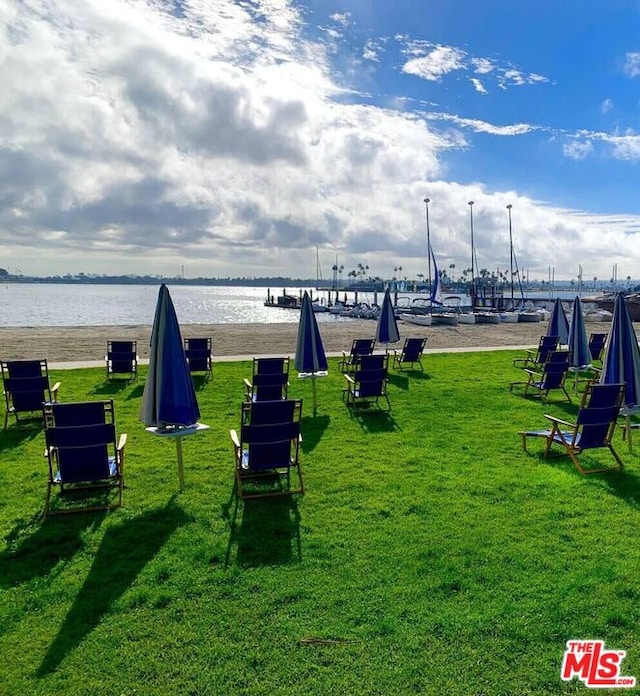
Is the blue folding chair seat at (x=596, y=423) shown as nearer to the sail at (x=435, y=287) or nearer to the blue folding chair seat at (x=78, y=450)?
the blue folding chair seat at (x=78, y=450)

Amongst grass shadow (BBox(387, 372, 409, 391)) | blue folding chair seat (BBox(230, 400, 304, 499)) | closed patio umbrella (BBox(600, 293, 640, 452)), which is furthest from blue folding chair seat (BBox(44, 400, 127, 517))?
grass shadow (BBox(387, 372, 409, 391))

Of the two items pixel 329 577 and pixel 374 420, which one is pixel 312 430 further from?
pixel 329 577

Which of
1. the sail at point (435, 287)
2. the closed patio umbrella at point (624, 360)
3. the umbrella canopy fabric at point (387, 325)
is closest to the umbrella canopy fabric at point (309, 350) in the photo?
the closed patio umbrella at point (624, 360)

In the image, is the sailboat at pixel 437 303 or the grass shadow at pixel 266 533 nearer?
the grass shadow at pixel 266 533

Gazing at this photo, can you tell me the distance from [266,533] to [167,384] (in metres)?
2.04

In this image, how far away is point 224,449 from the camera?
23.9 feet

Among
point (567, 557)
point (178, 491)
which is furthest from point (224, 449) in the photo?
point (567, 557)

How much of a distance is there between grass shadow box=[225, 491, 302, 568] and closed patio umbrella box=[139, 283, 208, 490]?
1086mm

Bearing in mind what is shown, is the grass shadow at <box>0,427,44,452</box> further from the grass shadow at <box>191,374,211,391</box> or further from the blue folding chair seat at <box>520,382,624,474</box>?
the blue folding chair seat at <box>520,382,624,474</box>

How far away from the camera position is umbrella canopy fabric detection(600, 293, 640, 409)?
7051 millimetres

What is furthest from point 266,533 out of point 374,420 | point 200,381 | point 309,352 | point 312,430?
point 200,381

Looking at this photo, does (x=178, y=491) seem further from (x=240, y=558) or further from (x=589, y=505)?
(x=589, y=505)

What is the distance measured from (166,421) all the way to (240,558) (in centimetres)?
195

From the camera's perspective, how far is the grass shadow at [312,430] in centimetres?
753
